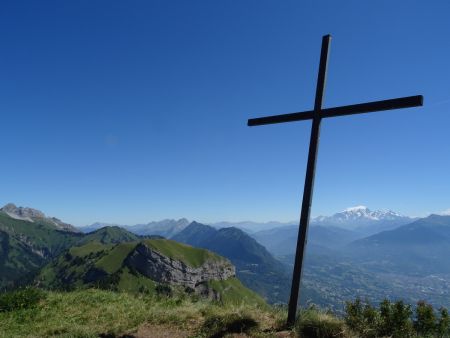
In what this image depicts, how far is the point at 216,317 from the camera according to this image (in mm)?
10633

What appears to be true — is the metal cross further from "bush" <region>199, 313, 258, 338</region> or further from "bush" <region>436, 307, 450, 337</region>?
"bush" <region>436, 307, 450, 337</region>

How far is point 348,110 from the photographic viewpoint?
10.2 m

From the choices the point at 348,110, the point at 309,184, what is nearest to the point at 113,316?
the point at 309,184

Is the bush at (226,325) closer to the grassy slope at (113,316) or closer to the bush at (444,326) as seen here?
the grassy slope at (113,316)

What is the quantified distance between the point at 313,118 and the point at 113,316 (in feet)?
28.7

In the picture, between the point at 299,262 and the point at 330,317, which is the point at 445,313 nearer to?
the point at 330,317

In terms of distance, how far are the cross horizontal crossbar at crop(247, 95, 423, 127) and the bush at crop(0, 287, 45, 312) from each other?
9.94 meters

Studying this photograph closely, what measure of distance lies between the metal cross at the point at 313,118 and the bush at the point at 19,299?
9.23 metres

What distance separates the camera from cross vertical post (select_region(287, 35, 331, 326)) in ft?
32.7

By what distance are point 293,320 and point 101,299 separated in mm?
7689

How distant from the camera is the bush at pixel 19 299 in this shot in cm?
1273

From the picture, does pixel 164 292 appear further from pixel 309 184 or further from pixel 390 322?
pixel 390 322

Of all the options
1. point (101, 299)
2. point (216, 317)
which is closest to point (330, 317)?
point (216, 317)

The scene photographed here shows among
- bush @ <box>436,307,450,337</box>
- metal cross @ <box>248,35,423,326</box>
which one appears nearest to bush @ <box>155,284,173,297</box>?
metal cross @ <box>248,35,423,326</box>
